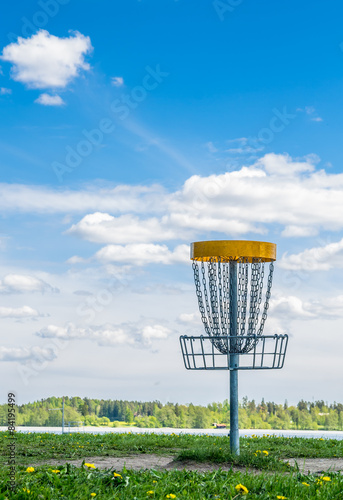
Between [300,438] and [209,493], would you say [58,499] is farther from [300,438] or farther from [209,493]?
[300,438]

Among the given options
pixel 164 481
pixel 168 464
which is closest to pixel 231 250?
pixel 168 464

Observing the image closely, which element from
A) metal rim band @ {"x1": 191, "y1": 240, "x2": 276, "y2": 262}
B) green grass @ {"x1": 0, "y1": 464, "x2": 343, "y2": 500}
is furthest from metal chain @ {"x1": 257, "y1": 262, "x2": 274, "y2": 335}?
green grass @ {"x1": 0, "y1": 464, "x2": 343, "y2": 500}

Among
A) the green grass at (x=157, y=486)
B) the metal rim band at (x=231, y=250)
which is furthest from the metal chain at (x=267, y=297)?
the green grass at (x=157, y=486)

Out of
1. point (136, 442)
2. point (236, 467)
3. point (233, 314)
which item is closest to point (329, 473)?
point (236, 467)

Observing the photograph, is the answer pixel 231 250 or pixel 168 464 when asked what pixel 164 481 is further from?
pixel 231 250

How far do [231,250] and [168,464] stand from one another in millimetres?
3076

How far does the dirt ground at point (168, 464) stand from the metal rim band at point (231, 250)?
287 centimetres

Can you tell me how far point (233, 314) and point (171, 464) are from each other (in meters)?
2.26

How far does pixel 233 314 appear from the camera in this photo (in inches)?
316

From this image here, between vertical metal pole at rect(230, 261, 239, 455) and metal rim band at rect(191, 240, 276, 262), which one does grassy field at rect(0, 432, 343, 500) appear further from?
metal rim band at rect(191, 240, 276, 262)

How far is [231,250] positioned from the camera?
7.91 meters

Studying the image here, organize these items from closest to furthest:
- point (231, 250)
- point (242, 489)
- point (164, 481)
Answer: point (242, 489) < point (164, 481) < point (231, 250)

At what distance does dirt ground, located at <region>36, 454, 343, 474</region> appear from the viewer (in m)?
6.92

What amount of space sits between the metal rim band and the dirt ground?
9.41 ft
